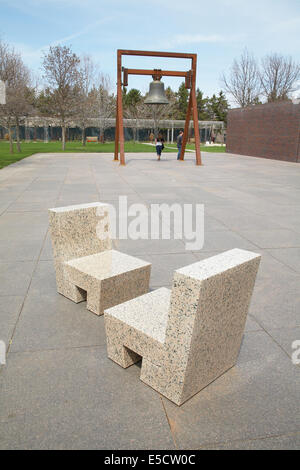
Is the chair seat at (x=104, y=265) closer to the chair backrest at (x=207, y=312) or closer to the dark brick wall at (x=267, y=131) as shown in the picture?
the chair backrest at (x=207, y=312)

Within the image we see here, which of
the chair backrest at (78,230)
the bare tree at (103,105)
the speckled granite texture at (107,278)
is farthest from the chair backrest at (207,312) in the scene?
the bare tree at (103,105)

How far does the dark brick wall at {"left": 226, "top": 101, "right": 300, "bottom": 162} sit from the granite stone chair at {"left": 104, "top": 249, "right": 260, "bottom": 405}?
77.6 ft

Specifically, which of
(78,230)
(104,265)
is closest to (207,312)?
(104,265)

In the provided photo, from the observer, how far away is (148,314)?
285cm

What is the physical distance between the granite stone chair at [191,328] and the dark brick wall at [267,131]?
23.6 m

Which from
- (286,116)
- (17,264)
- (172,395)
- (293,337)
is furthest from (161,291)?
(286,116)

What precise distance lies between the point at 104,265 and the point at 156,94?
14.6 meters

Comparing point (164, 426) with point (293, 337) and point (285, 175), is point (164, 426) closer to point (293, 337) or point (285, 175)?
point (293, 337)

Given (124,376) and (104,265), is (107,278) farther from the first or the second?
(124,376)

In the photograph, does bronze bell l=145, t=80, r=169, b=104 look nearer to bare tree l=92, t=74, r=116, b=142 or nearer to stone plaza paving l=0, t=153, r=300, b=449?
stone plaza paving l=0, t=153, r=300, b=449

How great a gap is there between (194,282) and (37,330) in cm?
191

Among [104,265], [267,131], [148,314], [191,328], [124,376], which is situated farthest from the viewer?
[267,131]

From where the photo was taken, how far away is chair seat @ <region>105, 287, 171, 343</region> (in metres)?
2.57
